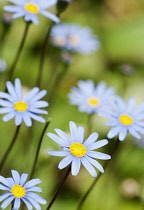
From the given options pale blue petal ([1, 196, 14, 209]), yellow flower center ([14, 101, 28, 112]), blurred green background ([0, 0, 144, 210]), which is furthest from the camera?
blurred green background ([0, 0, 144, 210])

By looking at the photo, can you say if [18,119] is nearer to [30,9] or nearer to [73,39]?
[30,9]

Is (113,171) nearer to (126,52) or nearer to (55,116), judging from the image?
(55,116)

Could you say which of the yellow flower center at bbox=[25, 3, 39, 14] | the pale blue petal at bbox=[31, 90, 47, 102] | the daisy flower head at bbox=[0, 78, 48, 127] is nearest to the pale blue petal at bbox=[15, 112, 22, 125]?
the daisy flower head at bbox=[0, 78, 48, 127]

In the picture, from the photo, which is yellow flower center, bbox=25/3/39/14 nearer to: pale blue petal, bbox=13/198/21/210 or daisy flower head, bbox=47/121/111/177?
daisy flower head, bbox=47/121/111/177

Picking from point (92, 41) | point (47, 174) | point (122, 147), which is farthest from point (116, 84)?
point (47, 174)

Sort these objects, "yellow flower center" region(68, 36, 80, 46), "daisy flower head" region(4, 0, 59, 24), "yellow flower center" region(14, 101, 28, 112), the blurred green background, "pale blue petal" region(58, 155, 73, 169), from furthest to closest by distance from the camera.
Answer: "yellow flower center" region(68, 36, 80, 46), the blurred green background, "daisy flower head" region(4, 0, 59, 24), "yellow flower center" region(14, 101, 28, 112), "pale blue petal" region(58, 155, 73, 169)

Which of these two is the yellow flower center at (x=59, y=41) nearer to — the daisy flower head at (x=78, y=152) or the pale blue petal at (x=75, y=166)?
the daisy flower head at (x=78, y=152)
